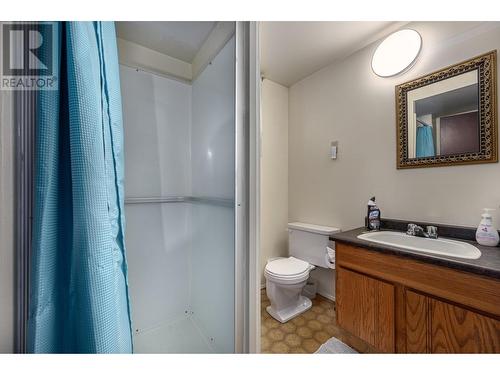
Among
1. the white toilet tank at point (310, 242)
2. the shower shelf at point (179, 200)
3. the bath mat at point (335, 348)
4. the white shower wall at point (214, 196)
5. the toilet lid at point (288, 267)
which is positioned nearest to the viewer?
the white shower wall at point (214, 196)

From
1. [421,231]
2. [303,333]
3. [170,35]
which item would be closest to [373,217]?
[421,231]

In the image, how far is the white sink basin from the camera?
1.05m

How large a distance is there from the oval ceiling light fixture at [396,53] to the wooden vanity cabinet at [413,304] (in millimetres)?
1333

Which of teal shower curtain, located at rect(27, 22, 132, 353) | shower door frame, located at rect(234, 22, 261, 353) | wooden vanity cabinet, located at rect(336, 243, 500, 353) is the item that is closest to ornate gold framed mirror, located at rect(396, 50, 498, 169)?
wooden vanity cabinet, located at rect(336, 243, 500, 353)

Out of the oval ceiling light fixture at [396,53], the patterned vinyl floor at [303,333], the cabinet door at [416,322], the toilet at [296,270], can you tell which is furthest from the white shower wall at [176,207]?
the oval ceiling light fixture at [396,53]

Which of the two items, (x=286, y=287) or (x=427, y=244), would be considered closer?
(x=427, y=244)

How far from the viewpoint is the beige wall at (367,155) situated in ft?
4.00

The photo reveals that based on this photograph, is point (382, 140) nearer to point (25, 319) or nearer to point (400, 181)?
point (400, 181)

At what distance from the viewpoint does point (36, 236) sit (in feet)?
1.61

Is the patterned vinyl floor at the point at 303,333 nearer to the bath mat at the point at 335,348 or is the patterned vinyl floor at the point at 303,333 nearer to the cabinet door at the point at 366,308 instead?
the bath mat at the point at 335,348

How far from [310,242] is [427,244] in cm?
85

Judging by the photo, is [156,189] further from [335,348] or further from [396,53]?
[396,53]

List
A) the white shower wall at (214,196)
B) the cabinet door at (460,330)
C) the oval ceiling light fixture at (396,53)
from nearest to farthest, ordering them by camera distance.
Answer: the cabinet door at (460,330)
the white shower wall at (214,196)
the oval ceiling light fixture at (396,53)

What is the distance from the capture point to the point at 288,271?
1634 mm
